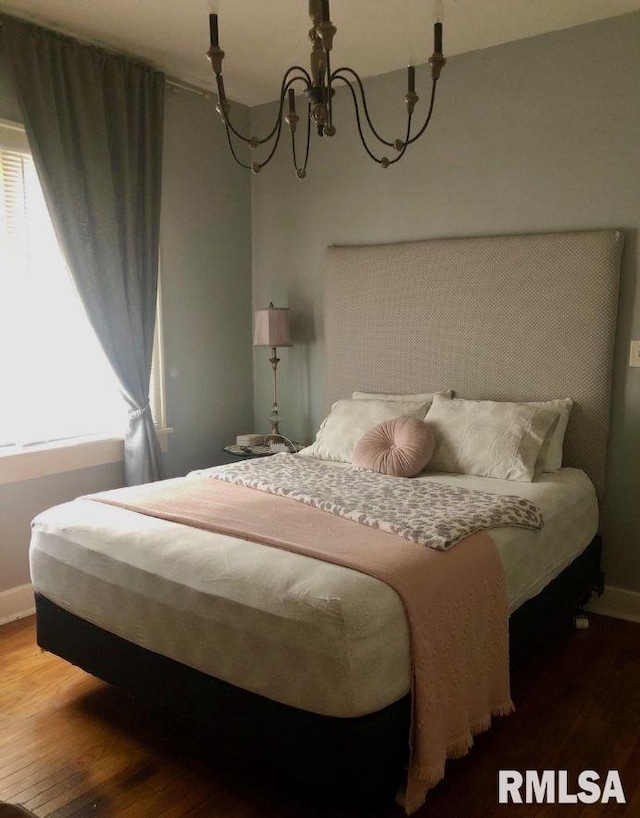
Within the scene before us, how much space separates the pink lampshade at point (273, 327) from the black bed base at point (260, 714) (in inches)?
74.2

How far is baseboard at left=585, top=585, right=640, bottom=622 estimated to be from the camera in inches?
121

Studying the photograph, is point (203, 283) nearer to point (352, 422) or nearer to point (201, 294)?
point (201, 294)

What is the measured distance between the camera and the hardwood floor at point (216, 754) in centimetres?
188

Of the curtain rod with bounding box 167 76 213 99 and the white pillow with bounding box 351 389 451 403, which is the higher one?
the curtain rod with bounding box 167 76 213 99

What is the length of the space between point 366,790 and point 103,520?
122cm

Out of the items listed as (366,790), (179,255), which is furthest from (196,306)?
(366,790)

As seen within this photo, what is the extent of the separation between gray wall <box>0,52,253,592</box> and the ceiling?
45cm

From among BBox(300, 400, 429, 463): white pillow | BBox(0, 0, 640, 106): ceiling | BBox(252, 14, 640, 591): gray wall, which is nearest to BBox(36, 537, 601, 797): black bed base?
BBox(300, 400, 429, 463): white pillow

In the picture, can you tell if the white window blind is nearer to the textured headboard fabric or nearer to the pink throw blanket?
the pink throw blanket

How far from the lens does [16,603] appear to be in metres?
3.10

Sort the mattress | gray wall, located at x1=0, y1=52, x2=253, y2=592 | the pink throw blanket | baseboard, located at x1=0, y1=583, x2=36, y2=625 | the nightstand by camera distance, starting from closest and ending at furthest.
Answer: the mattress < the pink throw blanket < baseboard, located at x1=0, y1=583, x2=36, y2=625 < gray wall, located at x1=0, y1=52, x2=253, y2=592 < the nightstand

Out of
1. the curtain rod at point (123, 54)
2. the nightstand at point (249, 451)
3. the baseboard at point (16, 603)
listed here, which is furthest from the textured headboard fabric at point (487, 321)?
the baseboard at point (16, 603)

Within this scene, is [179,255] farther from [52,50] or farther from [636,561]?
[636,561]

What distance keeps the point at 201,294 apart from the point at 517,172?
72.3 inches
